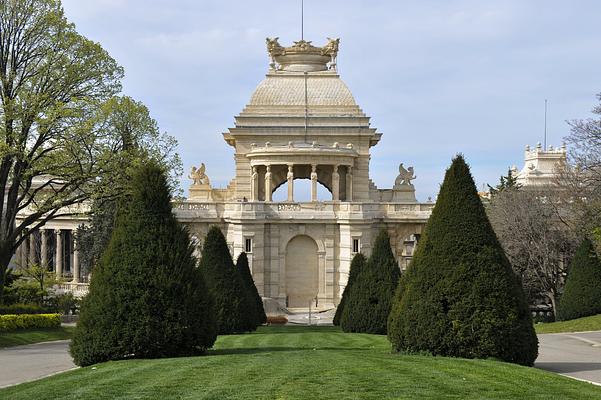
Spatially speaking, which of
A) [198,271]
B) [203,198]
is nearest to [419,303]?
[198,271]

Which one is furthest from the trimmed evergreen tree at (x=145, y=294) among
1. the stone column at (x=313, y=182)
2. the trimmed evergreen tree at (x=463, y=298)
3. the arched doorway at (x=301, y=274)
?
the stone column at (x=313, y=182)

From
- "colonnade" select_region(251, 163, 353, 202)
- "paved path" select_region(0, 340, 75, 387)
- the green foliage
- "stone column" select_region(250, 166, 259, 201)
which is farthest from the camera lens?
"stone column" select_region(250, 166, 259, 201)

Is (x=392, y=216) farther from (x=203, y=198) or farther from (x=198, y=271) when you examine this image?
(x=198, y=271)

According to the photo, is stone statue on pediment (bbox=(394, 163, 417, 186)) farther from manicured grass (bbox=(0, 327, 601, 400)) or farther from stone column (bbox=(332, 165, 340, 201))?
manicured grass (bbox=(0, 327, 601, 400))

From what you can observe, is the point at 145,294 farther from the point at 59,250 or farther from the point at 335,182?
the point at 59,250

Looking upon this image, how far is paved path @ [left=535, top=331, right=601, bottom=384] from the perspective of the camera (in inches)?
799

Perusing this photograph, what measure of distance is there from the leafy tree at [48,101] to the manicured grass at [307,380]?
1790 centimetres

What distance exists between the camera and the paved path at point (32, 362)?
20641 mm

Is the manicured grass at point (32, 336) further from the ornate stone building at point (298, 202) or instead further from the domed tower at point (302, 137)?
the domed tower at point (302, 137)

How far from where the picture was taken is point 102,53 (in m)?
36.8

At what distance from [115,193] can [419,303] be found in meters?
19.6

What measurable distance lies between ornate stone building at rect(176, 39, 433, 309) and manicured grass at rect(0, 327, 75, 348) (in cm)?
1973

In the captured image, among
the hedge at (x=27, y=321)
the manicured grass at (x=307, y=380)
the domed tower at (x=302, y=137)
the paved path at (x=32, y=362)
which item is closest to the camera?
the manicured grass at (x=307, y=380)

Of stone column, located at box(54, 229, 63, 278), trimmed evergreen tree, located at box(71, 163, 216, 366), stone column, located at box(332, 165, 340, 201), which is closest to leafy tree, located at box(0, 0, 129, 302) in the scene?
trimmed evergreen tree, located at box(71, 163, 216, 366)
